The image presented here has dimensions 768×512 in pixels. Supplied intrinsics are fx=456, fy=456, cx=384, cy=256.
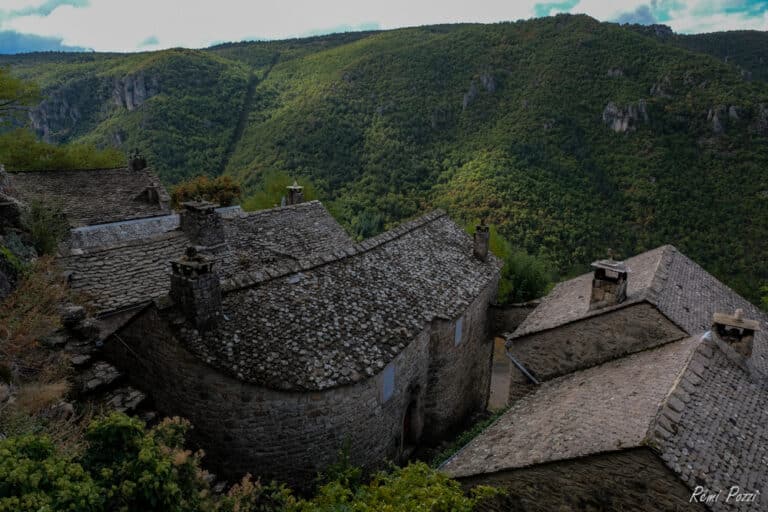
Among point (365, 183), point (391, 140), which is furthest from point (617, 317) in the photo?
point (391, 140)

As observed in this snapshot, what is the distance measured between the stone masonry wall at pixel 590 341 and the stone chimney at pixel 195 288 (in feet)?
29.1

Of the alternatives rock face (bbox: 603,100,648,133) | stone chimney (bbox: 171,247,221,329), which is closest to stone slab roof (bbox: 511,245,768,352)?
stone chimney (bbox: 171,247,221,329)

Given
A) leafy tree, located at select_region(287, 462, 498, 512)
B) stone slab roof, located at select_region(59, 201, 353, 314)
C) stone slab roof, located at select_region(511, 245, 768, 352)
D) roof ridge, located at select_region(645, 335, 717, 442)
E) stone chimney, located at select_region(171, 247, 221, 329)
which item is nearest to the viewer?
leafy tree, located at select_region(287, 462, 498, 512)

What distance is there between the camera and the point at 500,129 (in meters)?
61.2

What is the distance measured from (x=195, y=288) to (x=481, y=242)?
12449 mm

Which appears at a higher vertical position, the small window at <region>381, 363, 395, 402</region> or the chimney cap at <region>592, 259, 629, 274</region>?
the chimney cap at <region>592, 259, 629, 274</region>

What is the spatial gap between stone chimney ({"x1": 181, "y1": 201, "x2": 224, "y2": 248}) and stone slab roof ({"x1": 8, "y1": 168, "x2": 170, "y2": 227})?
1119 cm

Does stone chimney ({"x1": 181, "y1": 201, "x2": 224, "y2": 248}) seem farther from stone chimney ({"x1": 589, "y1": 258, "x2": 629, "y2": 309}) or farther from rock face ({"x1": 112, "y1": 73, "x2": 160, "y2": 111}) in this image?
rock face ({"x1": 112, "y1": 73, "x2": 160, "y2": 111})

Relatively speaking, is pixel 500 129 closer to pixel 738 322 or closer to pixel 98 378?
pixel 738 322

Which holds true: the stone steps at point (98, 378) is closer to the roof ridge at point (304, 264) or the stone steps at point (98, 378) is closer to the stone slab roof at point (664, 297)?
the roof ridge at point (304, 264)

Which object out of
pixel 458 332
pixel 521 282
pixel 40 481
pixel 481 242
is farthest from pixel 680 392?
pixel 521 282

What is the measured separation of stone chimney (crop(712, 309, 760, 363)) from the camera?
35.7ft

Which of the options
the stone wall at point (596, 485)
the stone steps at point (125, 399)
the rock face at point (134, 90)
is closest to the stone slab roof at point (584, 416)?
the stone wall at point (596, 485)
